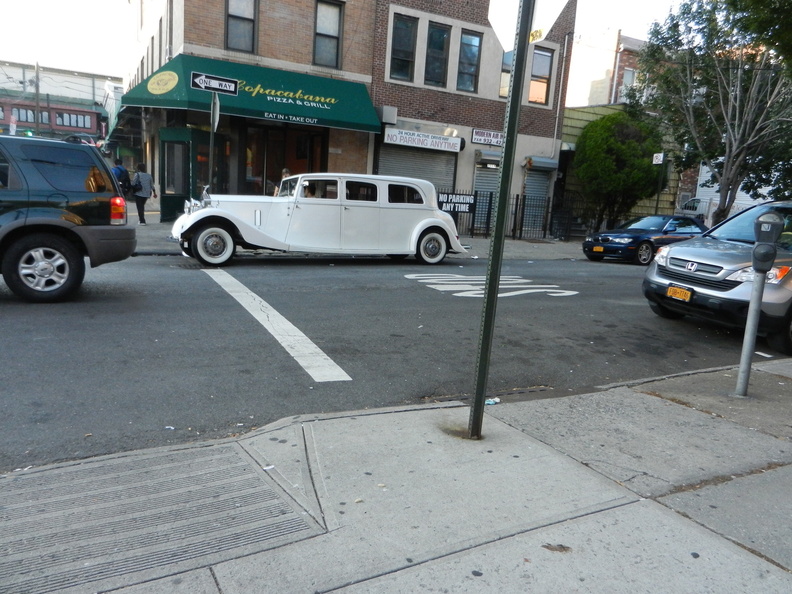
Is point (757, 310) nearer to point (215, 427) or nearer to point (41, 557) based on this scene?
point (215, 427)

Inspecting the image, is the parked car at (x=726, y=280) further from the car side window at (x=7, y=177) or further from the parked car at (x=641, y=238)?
the parked car at (x=641, y=238)

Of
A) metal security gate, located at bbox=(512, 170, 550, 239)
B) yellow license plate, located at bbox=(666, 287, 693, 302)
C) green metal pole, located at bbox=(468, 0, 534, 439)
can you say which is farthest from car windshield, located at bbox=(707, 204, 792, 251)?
metal security gate, located at bbox=(512, 170, 550, 239)

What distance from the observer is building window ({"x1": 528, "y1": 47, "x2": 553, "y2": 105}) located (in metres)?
23.2

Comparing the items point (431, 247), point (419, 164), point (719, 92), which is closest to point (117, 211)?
point (431, 247)

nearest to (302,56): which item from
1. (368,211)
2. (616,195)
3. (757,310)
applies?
(368,211)

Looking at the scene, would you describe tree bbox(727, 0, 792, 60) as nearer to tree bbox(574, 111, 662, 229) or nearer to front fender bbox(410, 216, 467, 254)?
front fender bbox(410, 216, 467, 254)

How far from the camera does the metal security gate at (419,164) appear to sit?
2089cm

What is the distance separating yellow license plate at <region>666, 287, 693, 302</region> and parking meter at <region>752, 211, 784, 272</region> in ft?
7.71

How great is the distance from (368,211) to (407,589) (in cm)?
1046

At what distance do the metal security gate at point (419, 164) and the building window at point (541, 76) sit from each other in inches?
167

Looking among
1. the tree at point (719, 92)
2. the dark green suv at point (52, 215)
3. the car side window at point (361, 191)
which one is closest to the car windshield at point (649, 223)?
the tree at point (719, 92)

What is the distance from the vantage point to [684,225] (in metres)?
17.5

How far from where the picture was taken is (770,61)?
1791 cm

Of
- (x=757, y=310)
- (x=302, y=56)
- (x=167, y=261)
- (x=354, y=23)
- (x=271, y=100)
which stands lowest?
(x=167, y=261)
